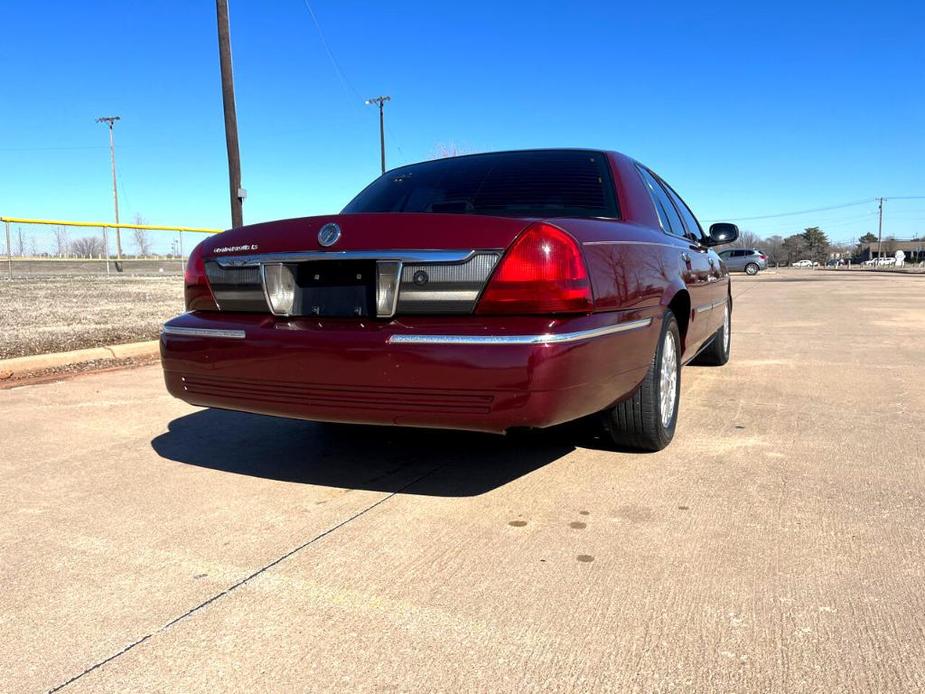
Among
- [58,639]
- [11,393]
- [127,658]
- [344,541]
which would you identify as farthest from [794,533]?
[11,393]

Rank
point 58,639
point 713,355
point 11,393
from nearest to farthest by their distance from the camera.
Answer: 1. point 58,639
2. point 11,393
3. point 713,355

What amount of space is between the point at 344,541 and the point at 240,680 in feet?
2.64

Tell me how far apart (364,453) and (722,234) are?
137 inches

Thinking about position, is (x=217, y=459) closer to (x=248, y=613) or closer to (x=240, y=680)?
(x=248, y=613)

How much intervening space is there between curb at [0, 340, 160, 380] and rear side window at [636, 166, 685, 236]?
16.7ft

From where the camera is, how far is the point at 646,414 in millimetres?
3230

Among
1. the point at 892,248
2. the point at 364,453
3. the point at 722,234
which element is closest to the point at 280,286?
the point at 364,453

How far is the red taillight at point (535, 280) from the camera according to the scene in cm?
244

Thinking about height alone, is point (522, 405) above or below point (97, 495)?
above

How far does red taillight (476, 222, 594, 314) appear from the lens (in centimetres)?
244

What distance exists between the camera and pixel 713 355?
6.07m

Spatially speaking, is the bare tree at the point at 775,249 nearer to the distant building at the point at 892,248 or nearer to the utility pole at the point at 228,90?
the distant building at the point at 892,248

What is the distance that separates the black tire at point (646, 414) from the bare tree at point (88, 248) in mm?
18688

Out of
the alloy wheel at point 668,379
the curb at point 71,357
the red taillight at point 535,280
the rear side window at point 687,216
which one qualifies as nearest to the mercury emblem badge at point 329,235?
the red taillight at point 535,280
